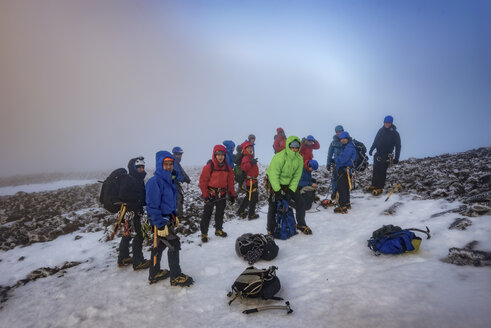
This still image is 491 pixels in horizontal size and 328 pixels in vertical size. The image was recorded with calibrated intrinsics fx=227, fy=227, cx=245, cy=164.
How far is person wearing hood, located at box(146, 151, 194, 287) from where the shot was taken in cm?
489

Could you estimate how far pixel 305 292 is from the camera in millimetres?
4391

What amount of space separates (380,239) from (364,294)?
1.94 m

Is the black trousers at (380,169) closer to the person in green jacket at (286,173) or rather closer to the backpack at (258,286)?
the person in green jacket at (286,173)

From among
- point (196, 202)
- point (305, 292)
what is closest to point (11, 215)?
point (196, 202)

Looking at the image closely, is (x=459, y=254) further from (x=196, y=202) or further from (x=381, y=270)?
(x=196, y=202)

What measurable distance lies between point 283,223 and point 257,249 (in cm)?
174

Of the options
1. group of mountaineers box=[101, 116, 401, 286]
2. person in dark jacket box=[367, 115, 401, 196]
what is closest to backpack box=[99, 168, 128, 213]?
group of mountaineers box=[101, 116, 401, 286]

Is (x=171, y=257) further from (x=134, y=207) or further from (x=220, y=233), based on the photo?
(x=220, y=233)

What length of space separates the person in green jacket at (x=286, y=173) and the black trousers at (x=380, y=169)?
16.6 feet

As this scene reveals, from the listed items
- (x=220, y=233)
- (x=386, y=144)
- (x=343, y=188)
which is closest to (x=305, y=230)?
(x=343, y=188)

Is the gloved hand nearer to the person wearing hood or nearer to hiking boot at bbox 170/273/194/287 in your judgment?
the person wearing hood

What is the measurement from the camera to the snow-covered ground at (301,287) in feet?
11.4

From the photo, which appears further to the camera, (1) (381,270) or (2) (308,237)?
(2) (308,237)

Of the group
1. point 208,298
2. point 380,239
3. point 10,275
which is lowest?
point 10,275
